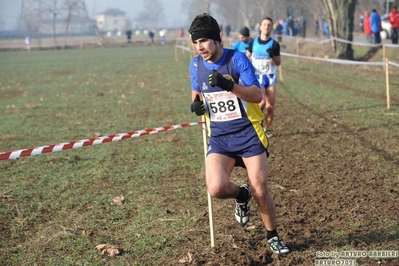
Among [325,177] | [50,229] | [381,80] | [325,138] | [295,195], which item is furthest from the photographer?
[381,80]

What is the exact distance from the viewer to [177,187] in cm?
773

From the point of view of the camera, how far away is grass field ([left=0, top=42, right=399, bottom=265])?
5.47m

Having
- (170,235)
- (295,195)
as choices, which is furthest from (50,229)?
(295,195)

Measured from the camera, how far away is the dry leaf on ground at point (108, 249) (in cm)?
539

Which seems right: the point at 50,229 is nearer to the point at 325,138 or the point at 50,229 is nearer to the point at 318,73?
the point at 325,138

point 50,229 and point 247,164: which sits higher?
point 247,164

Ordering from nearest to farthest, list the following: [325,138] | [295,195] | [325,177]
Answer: [295,195]
[325,177]
[325,138]

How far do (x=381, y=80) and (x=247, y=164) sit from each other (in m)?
15.2

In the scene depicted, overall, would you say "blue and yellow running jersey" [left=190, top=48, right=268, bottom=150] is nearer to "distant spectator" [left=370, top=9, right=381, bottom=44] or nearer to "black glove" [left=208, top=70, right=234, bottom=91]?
"black glove" [left=208, top=70, right=234, bottom=91]

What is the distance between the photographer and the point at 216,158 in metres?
5.14

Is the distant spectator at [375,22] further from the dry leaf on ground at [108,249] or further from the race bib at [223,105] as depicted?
the dry leaf on ground at [108,249]

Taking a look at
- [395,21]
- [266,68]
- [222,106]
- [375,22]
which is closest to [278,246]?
[222,106]

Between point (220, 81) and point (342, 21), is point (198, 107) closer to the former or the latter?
point (220, 81)

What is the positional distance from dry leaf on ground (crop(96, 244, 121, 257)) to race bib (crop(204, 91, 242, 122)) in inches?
65.4
